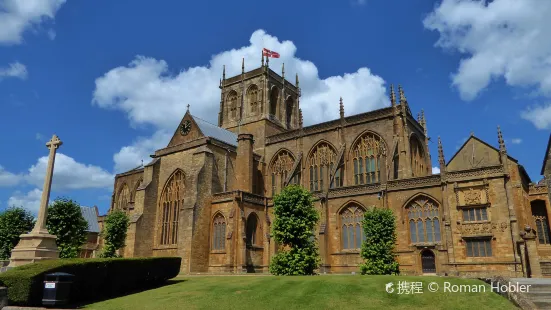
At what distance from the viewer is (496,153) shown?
36406 mm

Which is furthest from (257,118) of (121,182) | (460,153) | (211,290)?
(211,290)

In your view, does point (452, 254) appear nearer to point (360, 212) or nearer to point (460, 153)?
point (360, 212)

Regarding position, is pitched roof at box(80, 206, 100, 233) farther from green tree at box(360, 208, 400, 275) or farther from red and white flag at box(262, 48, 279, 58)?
green tree at box(360, 208, 400, 275)

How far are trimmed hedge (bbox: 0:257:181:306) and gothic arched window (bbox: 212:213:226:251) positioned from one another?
11036 mm

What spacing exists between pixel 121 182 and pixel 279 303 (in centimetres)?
4817

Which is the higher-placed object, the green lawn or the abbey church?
the abbey church

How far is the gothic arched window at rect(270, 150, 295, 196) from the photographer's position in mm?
45219

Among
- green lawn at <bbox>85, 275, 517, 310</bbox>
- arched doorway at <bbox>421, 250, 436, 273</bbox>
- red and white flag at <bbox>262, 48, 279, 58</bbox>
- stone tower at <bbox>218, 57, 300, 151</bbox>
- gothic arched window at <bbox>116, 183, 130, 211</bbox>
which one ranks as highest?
red and white flag at <bbox>262, 48, 279, 58</bbox>

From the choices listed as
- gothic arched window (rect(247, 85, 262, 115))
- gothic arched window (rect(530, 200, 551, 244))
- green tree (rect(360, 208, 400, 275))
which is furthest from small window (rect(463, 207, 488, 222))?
gothic arched window (rect(247, 85, 262, 115))

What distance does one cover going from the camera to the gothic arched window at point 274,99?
186 ft

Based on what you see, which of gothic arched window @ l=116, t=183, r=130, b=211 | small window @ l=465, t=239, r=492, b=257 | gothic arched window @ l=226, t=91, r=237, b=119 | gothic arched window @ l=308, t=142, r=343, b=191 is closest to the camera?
small window @ l=465, t=239, r=492, b=257

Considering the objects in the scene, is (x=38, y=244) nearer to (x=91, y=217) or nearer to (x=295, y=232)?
(x=295, y=232)

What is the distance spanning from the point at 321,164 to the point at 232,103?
21406 mm

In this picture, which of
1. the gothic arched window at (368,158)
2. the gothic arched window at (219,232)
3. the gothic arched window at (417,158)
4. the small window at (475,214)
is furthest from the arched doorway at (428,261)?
the gothic arched window at (219,232)
